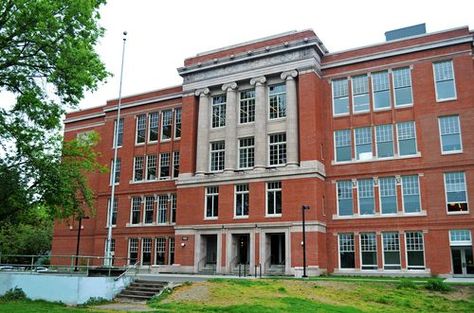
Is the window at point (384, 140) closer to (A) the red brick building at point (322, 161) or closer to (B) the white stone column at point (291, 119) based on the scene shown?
(A) the red brick building at point (322, 161)

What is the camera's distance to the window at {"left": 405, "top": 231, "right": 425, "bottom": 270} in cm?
3275

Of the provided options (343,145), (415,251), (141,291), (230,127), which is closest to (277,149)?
(230,127)

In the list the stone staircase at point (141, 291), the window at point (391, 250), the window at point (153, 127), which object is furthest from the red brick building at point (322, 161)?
the stone staircase at point (141, 291)

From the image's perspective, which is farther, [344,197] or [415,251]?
[344,197]

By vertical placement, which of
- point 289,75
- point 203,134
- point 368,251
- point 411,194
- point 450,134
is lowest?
point 368,251

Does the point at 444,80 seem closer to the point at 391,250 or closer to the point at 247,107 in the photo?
the point at 391,250

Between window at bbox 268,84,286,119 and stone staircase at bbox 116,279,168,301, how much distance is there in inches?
746

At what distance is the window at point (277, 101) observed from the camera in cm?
3866

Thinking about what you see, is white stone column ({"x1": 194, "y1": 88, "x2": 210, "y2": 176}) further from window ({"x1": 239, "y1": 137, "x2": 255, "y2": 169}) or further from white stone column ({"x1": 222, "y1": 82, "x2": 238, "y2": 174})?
window ({"x1": 239, "y1": 137, "x2": 255, "y2": 169})

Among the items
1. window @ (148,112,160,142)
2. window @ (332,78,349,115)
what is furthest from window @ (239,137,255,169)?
window @ (148,112,160,142)

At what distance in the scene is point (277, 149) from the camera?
38.1 meters

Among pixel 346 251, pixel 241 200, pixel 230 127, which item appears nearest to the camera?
pixel 346 251

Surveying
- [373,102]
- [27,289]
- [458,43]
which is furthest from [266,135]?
[27,289]

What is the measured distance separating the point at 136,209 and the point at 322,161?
63.1ft
